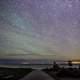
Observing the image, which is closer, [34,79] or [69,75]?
[34,79]

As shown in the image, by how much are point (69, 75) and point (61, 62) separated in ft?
46.7

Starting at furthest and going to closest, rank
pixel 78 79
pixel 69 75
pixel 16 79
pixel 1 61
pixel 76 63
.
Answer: pixel 1 61 < pixel 76 63 < pixel 69 75 < pixel 78 79 < pixel 16 79

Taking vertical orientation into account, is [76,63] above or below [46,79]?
above

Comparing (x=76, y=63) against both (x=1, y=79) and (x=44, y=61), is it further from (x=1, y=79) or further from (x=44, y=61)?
(x=1, y=79)

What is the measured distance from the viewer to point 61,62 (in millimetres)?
26203

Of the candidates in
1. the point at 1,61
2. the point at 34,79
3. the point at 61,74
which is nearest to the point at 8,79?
the point at 34,79

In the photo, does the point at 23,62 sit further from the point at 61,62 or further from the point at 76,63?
the point at 76,63

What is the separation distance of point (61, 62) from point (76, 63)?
158 inches

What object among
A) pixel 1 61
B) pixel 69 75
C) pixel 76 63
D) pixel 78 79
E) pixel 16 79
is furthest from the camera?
pixel 1 61

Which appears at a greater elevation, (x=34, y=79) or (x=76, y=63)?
(x=76, y=63)

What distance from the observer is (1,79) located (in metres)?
8.19

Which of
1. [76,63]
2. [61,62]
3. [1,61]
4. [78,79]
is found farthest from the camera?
[1,61]

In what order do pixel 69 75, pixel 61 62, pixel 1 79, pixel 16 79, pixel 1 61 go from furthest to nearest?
1. pixel 1 61
2. pixel 61 62
3. pixel 69 75
4. pixel 16 79
5. pixel 1 79

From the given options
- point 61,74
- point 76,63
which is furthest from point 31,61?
point 61,74
